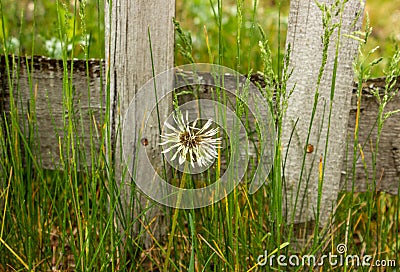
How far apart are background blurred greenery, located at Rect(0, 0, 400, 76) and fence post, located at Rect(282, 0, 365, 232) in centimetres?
18

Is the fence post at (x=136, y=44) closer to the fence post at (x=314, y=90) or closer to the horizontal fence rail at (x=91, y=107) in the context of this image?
the horizontal fence rail at (x=91, y=107)

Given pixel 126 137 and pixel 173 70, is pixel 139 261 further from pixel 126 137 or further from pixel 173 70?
pixel 173 70

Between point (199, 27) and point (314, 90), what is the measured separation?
2146mm

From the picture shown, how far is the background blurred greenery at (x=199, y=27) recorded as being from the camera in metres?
2.20

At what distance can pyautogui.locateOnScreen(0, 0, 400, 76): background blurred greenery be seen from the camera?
7.23ft

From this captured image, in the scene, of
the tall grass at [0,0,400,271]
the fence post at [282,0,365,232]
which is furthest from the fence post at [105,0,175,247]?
the fence post at [282,0,365,232]

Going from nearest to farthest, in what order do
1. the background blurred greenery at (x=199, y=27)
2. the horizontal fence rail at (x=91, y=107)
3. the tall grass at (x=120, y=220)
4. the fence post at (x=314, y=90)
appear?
1. the tall grass at (x=120, y=220)
2. the fence post at (x=314, y=90)
3. the horizontal fence rail at (x=91, y=107)
4. the background blurred greenery at (x=199, y=27)

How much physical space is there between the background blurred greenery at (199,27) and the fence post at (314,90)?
7.1 inches

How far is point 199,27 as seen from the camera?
3.59 metres

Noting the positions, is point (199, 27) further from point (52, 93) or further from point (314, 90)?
point (314, 90)

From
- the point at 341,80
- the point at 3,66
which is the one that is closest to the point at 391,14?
the point at 341,80

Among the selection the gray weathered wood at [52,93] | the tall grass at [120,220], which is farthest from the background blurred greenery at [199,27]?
the tall grass at [120,220]

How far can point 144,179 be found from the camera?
1613 mm

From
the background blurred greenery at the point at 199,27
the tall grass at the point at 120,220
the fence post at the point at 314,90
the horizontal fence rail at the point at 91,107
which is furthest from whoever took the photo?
the background blurred greenery at the point at 199,27
